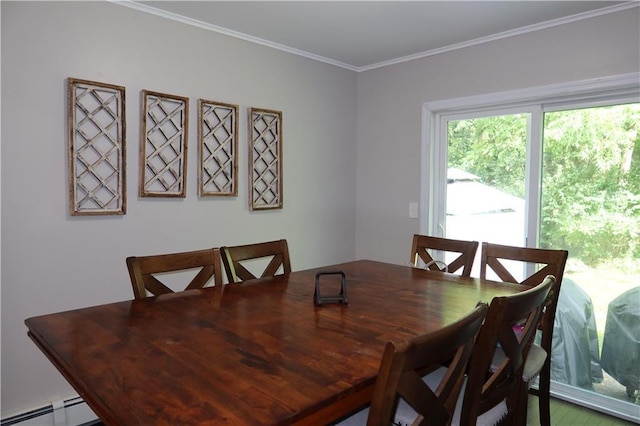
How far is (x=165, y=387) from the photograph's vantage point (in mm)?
965

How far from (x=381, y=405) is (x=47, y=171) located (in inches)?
82.3

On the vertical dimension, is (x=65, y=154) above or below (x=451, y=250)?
above

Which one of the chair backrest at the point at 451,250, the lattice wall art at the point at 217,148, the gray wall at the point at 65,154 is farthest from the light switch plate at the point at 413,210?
the lattice wall art at the point at 217,148

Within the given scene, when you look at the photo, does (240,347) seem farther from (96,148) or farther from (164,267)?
(96,148)

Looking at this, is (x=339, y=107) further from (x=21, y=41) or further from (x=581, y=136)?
(x=21, y=41)

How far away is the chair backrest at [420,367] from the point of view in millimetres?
813

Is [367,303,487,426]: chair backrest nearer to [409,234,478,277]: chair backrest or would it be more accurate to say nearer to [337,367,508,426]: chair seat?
[337,367,508,426]: chair seat

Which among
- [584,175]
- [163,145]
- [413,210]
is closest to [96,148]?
[163,145]

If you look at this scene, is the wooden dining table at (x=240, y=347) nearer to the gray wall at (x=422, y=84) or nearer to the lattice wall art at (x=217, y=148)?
the lattice wall art at (x=217, y=148)

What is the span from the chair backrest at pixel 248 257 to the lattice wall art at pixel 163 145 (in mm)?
733

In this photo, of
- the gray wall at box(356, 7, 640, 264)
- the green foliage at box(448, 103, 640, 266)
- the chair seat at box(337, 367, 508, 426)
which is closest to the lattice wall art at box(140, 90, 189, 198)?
the gray wall at box(356, 7, 640, 264)

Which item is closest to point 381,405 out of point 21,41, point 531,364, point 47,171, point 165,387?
point 165,387

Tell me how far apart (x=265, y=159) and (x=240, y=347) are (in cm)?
206

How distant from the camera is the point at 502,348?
1.25m
